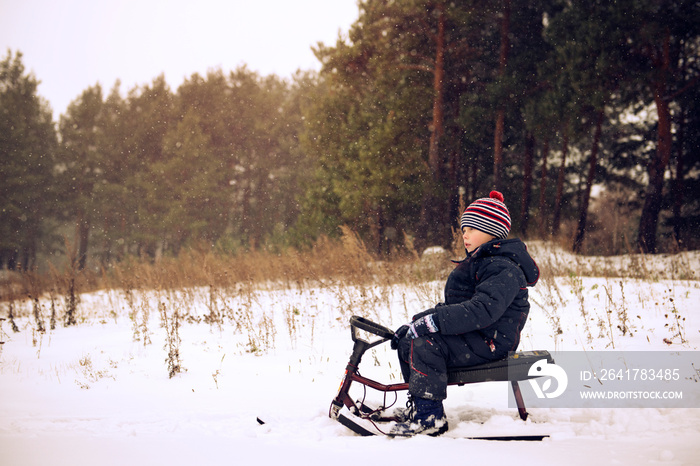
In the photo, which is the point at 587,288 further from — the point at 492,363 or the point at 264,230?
the point at 264,230

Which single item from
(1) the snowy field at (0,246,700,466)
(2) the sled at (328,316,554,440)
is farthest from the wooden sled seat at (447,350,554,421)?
(1) the snowy field at (0,246,700,466)

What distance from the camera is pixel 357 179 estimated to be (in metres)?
17.8

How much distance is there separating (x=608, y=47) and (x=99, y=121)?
1496 inches

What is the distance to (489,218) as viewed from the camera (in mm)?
3041

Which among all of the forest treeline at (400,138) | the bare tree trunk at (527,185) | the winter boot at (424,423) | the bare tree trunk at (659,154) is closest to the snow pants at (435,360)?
the winter boot at (424,423)

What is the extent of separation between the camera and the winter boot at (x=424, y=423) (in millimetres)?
2906

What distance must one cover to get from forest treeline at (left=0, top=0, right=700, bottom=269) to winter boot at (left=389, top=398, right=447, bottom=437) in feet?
22.6

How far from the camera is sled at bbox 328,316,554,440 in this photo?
2828mm

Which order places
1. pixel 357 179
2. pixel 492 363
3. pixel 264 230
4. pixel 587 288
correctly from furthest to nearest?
pixel 264 230 < pixel 357 179 < pixel 587 288 < pixel 492 363

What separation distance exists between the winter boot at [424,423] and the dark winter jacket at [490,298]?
0.48 m

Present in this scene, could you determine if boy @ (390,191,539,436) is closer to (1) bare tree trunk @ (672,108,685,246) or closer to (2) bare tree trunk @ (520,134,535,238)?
(1) bare tree trunk @ (672,108,685,246)

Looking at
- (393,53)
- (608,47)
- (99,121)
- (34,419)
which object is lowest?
(34,419)

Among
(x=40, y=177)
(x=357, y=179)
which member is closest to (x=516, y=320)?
(x=357, y=179)

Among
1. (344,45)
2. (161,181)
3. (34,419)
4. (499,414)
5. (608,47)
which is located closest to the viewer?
(499,414)
